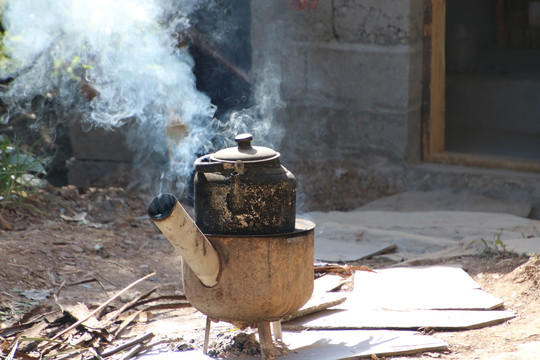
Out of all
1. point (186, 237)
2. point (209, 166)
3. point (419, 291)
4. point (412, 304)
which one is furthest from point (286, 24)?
point (186, 237)

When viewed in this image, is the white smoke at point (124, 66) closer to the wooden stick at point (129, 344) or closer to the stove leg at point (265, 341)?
the wooden stick at point (129, 344)

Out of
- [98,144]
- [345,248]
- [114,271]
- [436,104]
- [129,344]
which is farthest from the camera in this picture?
[98,144]

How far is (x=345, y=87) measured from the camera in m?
6.68

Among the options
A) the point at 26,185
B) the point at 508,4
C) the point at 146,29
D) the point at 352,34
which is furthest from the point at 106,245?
the point at 508,4

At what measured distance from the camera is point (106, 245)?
17.3ft

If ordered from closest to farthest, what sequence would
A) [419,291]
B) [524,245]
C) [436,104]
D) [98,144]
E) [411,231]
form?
1. [419,291]
2. [524,245]
3. [411,231]
4. [436,104]
5. [98,144]

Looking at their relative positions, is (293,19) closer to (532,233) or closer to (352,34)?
(352,34)

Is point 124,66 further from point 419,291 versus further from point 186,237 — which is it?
point 186,237

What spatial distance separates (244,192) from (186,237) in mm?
316

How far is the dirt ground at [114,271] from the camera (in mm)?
3447

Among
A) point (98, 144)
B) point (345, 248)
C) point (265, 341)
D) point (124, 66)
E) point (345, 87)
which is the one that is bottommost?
point (345, 248)

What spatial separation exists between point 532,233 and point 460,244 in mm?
728

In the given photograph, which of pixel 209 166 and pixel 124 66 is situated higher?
pixel 124 66

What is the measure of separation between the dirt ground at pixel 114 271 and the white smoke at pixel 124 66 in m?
0.93
